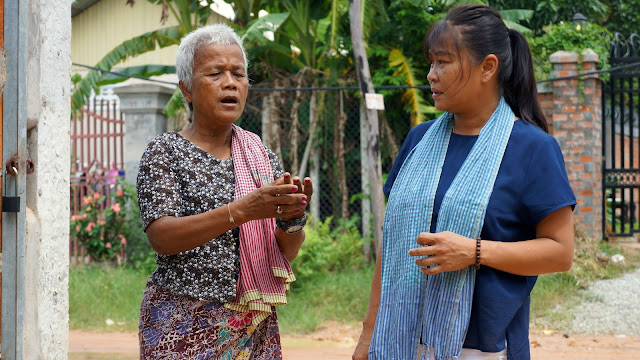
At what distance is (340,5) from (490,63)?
25.8ft

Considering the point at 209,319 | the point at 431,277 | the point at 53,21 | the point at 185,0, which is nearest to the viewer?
the point at 431,277

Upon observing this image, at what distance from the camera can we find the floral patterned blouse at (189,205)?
2.52 metres

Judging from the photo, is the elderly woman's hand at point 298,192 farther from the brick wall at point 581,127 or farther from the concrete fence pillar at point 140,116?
the concrete fence pillar at point 140,116

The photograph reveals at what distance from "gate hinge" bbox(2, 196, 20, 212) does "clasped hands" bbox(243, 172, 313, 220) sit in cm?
86

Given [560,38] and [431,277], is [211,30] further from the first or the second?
[560,38]

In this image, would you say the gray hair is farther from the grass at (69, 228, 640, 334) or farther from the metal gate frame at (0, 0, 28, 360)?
the grass at (69, 228, 640, 334)

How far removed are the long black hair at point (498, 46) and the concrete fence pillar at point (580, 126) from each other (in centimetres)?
729

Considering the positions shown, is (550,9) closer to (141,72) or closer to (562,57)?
(562,57)

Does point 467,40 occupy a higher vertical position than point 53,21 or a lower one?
lower

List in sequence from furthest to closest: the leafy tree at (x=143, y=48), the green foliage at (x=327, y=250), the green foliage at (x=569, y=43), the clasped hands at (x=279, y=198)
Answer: the leafy tree at (x=143, y=48) < the green foliage at (x=569, y=43) < the green foliage at (x=327, y=250) < the clasped hands at (x=279, y=198)

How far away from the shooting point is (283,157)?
33.8 feet

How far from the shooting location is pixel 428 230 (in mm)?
2365

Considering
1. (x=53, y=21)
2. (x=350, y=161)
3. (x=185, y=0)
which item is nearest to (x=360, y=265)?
(x=350, y=161)

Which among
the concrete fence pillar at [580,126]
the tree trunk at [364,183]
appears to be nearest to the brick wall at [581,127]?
the concrete fence pillar at [580,126]
